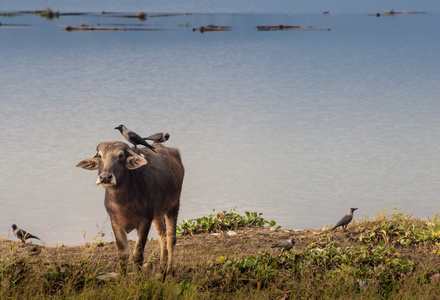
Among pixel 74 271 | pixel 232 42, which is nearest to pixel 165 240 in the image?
pixel 74 271

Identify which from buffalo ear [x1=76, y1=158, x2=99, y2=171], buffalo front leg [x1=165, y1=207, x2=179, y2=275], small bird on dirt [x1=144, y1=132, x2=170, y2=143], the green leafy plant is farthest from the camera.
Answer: the green leafy plant

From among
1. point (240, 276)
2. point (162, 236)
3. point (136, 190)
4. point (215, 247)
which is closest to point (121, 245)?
point (136, 190)

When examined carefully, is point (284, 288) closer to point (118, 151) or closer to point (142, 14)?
point (118, 151)

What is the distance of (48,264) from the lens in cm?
1008

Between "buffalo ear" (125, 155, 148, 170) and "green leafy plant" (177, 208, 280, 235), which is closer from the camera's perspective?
"buffalo ear" (125, 155, 148, 170)

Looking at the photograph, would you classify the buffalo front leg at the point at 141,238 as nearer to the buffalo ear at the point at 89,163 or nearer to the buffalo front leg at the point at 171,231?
the buffalo front leg at the point at 171,231

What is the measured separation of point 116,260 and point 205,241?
7.95 ft

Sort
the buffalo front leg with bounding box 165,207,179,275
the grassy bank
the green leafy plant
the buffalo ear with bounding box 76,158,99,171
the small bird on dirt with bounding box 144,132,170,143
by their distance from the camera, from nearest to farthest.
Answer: the grassy bank → the buffalo ear with bounding box 76,158,99,171 → the buffalo front leg with bounding box 165,207,179,275 → the small bird on dirt with bounding box 144,132,170,143 → the green leafy plant

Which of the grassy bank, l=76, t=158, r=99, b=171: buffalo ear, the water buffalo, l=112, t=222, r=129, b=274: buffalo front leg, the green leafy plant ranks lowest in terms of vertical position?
the green leafy plant

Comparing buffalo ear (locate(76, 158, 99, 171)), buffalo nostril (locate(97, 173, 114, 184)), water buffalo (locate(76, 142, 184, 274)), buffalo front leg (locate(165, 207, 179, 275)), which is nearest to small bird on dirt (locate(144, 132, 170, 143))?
water buffalo (locate(76, 142, 184, 274))

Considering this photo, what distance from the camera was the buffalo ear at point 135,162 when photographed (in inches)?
376

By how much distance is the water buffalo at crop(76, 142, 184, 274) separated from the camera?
9539 millimetres

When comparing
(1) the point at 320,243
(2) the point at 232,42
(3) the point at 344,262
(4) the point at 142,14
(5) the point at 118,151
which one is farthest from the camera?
(4) the point at 142,14

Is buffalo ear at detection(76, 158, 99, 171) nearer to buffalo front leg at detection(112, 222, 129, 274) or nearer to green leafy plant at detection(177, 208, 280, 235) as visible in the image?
buffalo front leg at detection(112, 222, 129, 274)
